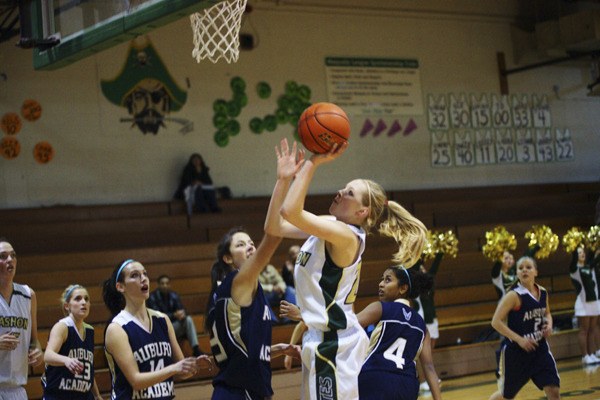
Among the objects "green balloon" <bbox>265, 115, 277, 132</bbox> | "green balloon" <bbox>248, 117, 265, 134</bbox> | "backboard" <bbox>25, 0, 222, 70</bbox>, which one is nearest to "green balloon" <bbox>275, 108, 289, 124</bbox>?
"green balloon" <bbox>265, 115, 277, 132</bbox>

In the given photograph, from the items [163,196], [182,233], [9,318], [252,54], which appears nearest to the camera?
[9,318]

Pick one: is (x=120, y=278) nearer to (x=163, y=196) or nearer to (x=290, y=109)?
(x=163, y=196)

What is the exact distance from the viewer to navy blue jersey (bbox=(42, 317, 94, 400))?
5.69m

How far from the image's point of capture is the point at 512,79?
59.5 feet

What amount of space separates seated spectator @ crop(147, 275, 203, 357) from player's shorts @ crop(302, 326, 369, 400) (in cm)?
596

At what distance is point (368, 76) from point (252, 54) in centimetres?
232

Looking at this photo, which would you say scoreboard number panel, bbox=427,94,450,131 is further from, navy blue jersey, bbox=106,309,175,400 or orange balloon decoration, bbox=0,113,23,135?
navy blue jersey, bbox=106,309,175,400

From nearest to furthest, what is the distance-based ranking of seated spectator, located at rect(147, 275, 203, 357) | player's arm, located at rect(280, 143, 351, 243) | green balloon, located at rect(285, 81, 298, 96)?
player's arm, located at rect(280, 143, 351, 243) → seated spectator, located at rect(147, 275, 203, 357) → green balloon, located at rect(285, 81, 298, 96)

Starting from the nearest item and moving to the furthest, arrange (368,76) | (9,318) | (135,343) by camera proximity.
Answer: (135,343)
(9,318)
(368,76)

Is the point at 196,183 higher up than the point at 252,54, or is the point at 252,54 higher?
the point at 252,54

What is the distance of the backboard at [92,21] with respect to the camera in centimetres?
619

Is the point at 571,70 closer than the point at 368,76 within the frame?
No

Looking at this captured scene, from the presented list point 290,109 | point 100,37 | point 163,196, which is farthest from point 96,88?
point 100,37

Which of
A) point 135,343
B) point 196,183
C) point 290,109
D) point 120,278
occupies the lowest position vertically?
point 135,343
